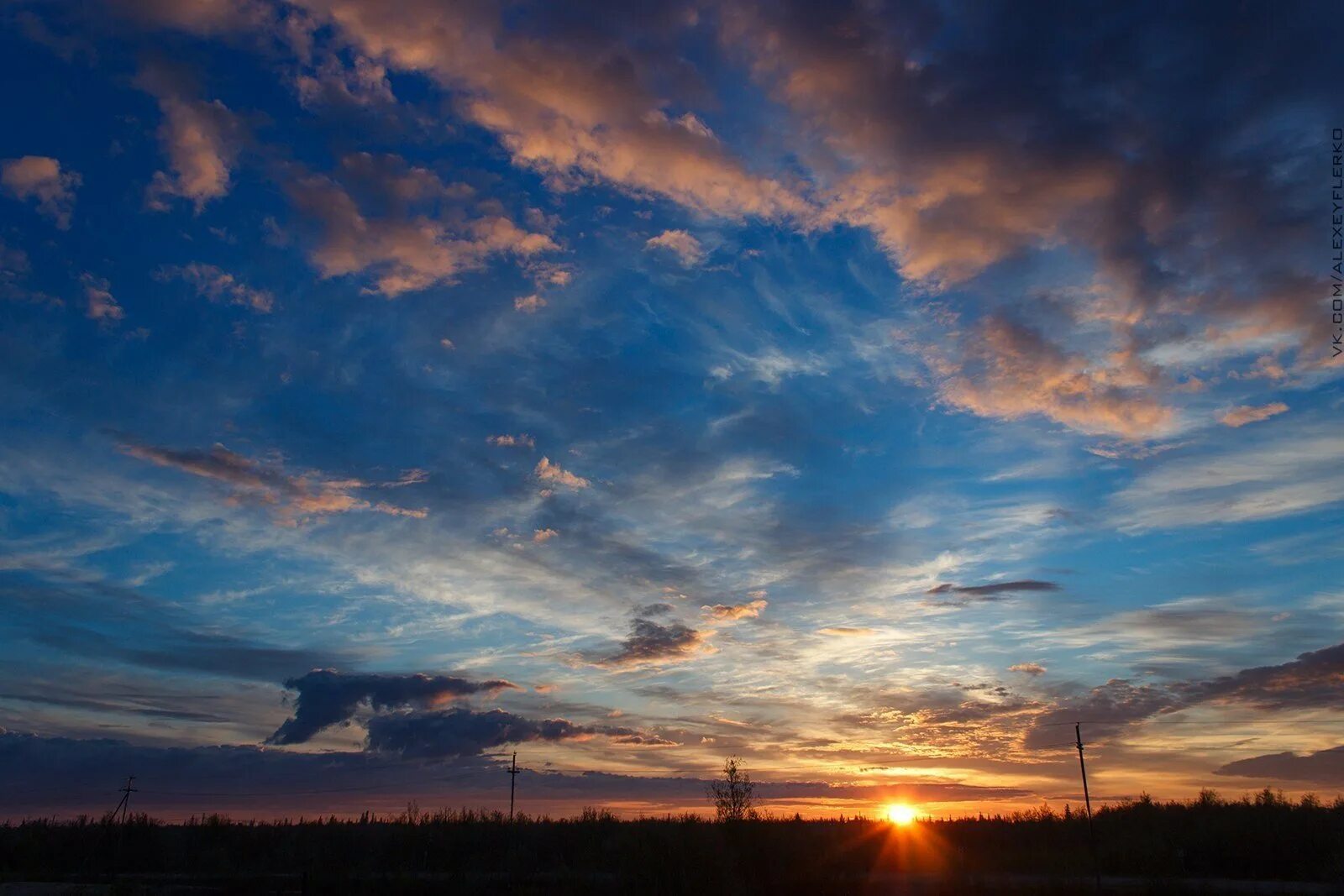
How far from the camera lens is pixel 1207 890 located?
38.2 m

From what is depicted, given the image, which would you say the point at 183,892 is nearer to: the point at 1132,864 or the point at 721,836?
the point at 721,836

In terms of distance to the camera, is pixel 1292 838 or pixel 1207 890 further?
pixel 1292 838

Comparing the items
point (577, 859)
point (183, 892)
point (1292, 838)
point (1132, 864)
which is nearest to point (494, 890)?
point (577, 859)

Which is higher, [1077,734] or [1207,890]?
[1077,734]

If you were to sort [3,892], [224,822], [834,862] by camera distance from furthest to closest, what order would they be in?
[224,822] < [834,862] < [3,892]

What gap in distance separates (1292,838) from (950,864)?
19.6 m

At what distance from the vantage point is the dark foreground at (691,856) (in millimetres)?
38781

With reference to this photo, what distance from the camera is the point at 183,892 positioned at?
125 feet

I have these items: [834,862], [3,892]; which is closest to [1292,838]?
[834,862]

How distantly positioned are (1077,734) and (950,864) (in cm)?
1106

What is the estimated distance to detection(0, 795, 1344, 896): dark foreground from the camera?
38.8m

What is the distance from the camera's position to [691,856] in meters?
35.0

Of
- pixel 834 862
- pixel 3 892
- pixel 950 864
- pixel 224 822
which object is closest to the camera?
pixel 3 892

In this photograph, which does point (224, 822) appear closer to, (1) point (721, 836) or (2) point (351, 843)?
(2) point (351, 843)
